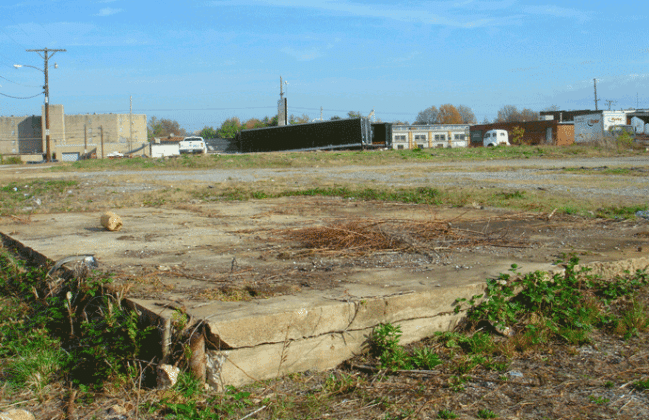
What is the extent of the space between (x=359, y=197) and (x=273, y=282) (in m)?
6.32

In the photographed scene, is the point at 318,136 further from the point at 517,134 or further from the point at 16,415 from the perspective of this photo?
the point at 517,134

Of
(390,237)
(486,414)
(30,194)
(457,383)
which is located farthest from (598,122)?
(486,414)

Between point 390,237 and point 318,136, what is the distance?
29.1 metres

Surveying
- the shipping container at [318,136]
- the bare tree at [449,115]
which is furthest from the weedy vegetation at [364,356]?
the bare tree at [449,115]

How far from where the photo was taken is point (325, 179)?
47.8 feet

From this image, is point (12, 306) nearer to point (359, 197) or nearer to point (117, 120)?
point (359, 197)

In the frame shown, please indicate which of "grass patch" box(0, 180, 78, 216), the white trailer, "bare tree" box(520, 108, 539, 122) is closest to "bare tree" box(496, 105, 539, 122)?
"bare tree" box(520, 108, 539, 122)

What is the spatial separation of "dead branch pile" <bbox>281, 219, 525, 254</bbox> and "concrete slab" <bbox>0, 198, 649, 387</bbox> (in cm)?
6

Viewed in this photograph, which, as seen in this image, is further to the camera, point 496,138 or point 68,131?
point 68,131

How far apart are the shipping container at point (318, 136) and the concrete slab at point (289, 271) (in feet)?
83.3

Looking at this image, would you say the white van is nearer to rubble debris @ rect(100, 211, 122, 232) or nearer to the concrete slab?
the concrete slab

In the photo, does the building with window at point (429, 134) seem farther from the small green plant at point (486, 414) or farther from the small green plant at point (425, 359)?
the small green plant at point (486, 414)

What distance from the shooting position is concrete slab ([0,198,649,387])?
294 centimetres

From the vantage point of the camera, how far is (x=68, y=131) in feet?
295
